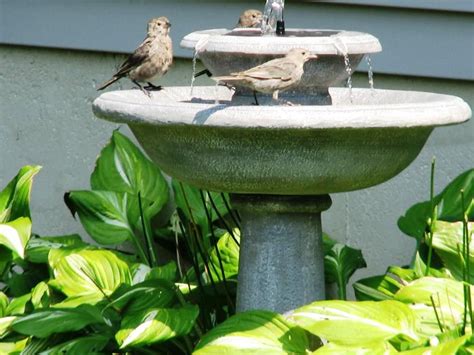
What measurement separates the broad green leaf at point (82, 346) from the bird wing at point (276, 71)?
4.83ft

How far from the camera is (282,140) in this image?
3748 mm

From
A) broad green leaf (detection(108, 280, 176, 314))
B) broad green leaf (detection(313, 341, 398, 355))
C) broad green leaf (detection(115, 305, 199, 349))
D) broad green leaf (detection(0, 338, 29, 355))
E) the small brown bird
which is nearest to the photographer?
broad green leaf (detection(313, 341, 398, 355))

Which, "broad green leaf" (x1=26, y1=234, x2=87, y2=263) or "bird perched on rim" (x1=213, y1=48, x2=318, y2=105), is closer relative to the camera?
"bird perched on rim" (x1=213, y1=48, x2=318, y2=105)

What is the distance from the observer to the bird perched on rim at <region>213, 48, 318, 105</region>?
12.9 ft

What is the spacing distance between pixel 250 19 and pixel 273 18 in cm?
58

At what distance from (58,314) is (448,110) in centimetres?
192

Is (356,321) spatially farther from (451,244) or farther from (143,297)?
(143,297)

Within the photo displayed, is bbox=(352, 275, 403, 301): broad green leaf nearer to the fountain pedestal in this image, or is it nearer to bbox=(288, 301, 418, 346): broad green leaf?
the fountain pedestal

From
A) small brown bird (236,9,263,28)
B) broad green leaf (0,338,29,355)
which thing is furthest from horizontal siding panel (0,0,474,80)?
broad green leaf (0,338,29,355)

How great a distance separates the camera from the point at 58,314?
484 centimetres

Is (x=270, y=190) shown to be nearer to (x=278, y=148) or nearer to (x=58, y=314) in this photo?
(x=278, y=148)

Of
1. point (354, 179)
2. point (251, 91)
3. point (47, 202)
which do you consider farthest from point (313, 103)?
point (47, 202)

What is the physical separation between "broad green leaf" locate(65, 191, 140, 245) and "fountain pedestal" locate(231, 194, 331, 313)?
1469 millimetres

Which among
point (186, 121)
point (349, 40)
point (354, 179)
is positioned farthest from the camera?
point (349, 40)
